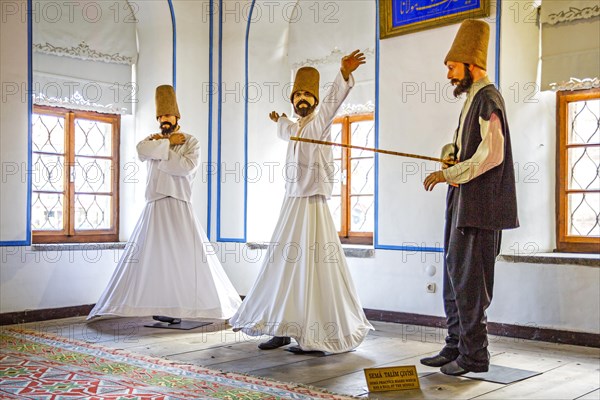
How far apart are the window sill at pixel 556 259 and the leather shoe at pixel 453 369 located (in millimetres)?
1417

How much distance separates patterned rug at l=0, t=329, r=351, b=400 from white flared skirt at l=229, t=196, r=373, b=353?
61cm

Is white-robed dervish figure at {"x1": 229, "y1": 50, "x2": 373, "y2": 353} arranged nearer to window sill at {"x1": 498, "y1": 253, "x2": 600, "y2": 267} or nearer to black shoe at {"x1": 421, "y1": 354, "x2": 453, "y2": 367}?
black shoe at {"x1": 421, "y1": 354, "x2": 453, "y2": 367}

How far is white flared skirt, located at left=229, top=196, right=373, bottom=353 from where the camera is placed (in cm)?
428

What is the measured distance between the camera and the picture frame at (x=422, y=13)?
529 cm

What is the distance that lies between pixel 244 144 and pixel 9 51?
2.16m

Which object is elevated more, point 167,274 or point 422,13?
point 422,13

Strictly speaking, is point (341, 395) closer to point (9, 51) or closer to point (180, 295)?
point (180, 295)

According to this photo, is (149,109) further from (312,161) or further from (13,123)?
(312,161)

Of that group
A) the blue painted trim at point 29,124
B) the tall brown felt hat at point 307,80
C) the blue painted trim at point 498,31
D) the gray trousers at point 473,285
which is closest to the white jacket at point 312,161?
the tall brown felt hat at point 307,80

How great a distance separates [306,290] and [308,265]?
5.8 inches

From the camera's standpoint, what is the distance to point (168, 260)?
5.36 metres

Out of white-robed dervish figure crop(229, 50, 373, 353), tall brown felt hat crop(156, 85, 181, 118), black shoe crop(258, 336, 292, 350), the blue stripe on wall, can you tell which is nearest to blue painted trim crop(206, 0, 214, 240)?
the blue stripe on wall

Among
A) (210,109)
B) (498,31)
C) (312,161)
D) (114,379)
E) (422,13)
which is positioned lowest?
(114,379)

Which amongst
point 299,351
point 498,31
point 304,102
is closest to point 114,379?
point 299,351
